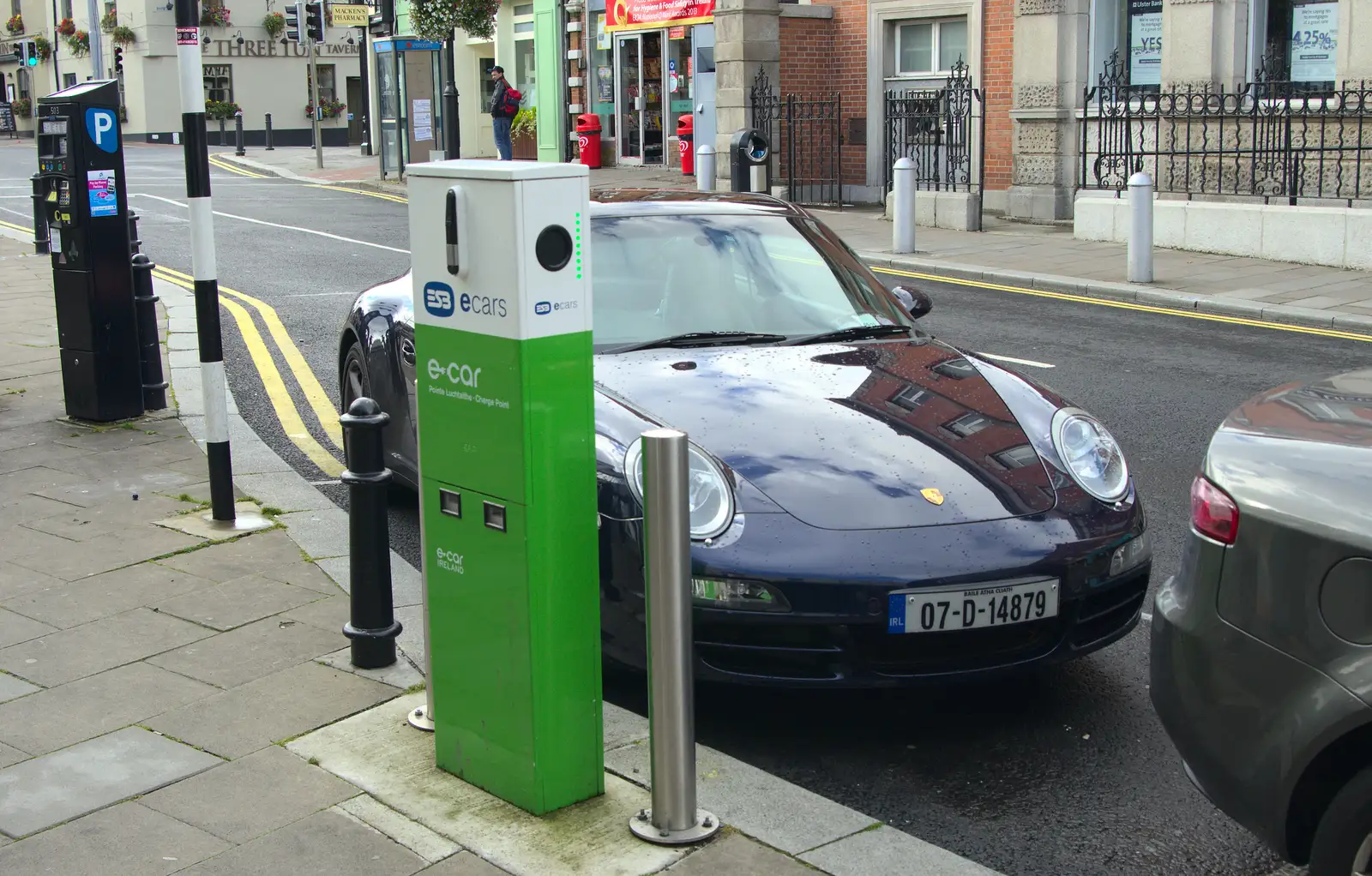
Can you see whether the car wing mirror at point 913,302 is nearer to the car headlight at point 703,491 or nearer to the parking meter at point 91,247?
the car headlight at point 703,491

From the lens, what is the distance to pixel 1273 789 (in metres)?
2.94

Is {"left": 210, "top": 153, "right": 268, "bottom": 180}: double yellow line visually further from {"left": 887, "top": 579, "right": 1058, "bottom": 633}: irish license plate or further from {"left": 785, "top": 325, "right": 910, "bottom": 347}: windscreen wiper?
{"left": 887, "top": 579, "right": 1058, "bottom": 633}: irish license plate

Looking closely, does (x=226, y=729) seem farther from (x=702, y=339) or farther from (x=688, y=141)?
(x=688, y=141)

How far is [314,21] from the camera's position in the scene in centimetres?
3619

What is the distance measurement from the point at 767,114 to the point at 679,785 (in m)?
20.3

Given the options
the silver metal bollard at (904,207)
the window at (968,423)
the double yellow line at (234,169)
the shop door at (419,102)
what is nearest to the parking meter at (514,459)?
the window at (968,423)

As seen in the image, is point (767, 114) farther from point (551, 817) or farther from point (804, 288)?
point (551, 817)

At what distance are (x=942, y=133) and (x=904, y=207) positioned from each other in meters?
4.40

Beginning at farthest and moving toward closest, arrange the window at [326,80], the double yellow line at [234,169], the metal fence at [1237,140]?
1. the window at [326,80]
2. the double yellow line at [234,169]
3. the metal fence at [1237,140]

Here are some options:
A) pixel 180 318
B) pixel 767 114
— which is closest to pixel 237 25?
pixel 767 114

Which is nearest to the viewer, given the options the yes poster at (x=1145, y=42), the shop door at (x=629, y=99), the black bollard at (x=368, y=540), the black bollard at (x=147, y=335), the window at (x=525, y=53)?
the black bollard at (x=368, y=540)

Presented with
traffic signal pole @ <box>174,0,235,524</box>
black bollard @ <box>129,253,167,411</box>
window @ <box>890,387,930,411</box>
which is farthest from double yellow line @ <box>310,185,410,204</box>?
window @ <box>890,387,930,411</box>

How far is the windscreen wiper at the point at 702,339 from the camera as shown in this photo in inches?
212

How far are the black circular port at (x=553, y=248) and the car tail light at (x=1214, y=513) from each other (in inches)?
59.1
